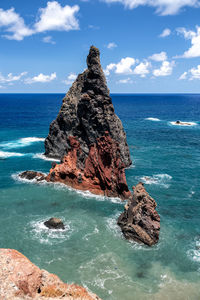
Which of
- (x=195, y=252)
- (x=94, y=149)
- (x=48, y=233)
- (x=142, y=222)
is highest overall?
(x=94, y=149)

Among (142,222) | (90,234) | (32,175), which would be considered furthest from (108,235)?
(32,175)

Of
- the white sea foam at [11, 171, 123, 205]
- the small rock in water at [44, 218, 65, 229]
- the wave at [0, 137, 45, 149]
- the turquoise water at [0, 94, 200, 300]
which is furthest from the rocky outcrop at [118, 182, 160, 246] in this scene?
the wave at [0, 137, 45, 149]

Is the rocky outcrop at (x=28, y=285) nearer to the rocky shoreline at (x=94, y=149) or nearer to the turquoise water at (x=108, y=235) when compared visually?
the turquoise water at (x=108, y=235)

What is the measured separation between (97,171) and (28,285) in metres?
42.1

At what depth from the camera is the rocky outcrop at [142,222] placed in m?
40.7

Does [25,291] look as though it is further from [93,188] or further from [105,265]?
[93,188]

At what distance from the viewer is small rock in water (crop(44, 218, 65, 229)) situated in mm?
44156

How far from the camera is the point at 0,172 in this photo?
70375 mm

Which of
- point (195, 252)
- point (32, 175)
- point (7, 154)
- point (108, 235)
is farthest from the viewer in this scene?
point (7, 154)

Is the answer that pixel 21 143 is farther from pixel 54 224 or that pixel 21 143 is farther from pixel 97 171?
pixel 54 224

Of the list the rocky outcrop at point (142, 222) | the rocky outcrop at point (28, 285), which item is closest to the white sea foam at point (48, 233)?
the rocky outcrop at point (142, 222)

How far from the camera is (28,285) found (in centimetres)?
1688

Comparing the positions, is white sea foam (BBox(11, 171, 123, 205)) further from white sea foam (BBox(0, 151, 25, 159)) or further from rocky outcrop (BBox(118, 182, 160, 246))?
white sea foam (BBox(0, 151, 25, 159))

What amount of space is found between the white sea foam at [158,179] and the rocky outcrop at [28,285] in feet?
156
